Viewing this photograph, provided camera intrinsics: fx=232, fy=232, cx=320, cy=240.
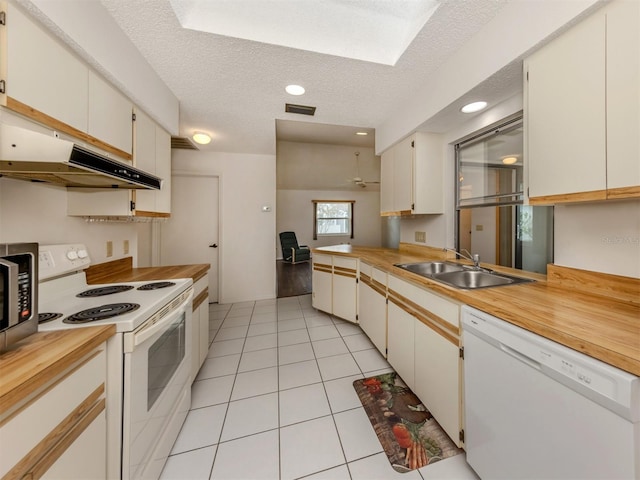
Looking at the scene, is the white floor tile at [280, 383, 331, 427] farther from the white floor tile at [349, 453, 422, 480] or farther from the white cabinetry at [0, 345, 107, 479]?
the white cabinetry at [0, 345, 107, 479]

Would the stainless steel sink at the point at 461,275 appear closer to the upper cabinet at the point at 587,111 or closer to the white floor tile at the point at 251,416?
the upper cabinet at the point at 587,111

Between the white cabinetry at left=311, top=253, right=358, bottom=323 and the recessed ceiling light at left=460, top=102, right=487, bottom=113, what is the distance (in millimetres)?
1662

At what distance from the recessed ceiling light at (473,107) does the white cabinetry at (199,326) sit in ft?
8.28

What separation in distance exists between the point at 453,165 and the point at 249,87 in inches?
82.7

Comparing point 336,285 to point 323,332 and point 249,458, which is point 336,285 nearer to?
point 323,332

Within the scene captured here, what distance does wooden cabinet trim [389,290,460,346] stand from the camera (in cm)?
123

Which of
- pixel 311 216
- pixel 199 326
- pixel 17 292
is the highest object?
pixel 311 216

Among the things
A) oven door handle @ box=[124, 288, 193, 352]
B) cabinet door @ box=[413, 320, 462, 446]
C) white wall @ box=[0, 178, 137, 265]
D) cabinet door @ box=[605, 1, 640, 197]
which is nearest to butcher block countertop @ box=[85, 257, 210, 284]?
white wall @ box=[0, 178, 137, 265]

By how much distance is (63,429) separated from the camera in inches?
27.3

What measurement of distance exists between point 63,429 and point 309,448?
1095 mm

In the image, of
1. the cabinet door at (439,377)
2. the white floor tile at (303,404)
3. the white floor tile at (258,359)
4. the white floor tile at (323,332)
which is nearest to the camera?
the cabinet door at (439,377)

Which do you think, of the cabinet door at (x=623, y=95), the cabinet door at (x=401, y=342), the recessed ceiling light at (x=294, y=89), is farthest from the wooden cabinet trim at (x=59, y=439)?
the recessed ceiling light at (x=294, y=89)

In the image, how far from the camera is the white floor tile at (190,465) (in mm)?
1149

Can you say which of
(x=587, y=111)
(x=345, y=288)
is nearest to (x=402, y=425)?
(x=345, y=288)
